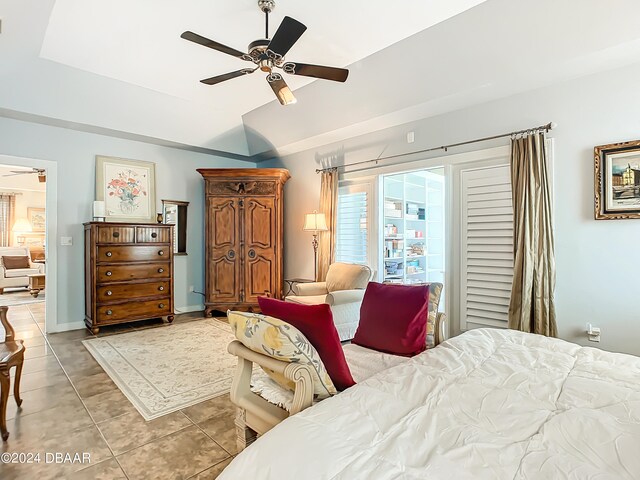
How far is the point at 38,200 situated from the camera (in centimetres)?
962

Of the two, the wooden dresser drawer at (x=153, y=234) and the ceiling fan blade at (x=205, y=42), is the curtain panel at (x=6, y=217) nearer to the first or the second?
the wooden dresser drawer at (x=153, y=234)

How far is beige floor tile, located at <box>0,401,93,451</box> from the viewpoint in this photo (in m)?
2.17

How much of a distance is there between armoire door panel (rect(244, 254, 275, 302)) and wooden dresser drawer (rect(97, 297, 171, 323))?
120cm

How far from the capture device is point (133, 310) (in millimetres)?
4723

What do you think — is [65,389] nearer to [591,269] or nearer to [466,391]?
[466,391]

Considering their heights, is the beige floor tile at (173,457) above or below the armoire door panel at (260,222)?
below

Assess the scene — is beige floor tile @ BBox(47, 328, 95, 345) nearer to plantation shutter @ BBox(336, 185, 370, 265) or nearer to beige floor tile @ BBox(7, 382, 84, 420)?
beige floor tile @ BBox(7, 382, 84, 420)

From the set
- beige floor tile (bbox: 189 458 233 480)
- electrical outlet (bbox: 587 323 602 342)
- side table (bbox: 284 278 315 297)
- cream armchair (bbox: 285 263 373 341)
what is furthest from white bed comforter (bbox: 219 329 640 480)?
side table (bbox: 284 278 315 297)

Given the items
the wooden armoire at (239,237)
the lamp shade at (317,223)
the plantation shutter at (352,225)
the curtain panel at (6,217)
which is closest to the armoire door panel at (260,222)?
the wooden armoire at (239,237)

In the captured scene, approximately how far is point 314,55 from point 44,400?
12.9 ft

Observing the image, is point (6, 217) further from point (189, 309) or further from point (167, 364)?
point (167, 364)

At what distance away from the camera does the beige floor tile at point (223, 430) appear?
2145mm

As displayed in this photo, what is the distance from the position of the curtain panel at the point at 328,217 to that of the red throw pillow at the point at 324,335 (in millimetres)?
3298

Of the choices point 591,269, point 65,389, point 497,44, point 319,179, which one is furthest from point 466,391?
point 319,179
